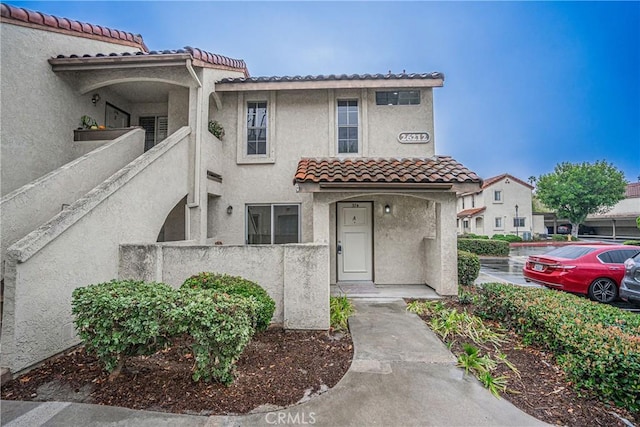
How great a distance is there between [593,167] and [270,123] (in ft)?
145

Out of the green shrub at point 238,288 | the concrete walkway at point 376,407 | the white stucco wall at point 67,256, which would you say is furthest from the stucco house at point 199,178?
the concrete walkway at point 376,407

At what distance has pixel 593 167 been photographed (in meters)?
33.9

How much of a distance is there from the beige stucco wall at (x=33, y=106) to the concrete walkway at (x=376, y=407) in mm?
5842

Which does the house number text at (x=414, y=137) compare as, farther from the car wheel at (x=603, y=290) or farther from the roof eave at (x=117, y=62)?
the roof eave at (x=117, y=62)

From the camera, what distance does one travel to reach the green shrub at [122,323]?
3.37 m

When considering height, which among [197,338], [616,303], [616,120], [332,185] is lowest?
[616,303]

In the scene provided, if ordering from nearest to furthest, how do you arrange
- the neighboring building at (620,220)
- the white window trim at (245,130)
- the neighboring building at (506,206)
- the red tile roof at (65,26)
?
1. the red tile roof at (65,26)
2. the white window trim at (245,130)
3. the neighboring building at (506,206)
4. the neighboring building at (620,220)

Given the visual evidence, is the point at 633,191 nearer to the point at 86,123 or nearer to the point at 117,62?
the point at 117,62

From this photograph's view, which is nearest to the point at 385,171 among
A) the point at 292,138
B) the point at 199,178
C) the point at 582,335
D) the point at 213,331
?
the point at 292,138

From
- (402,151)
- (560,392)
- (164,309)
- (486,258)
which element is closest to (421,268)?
(402,151)

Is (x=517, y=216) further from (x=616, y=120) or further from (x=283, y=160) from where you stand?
(x=616, y=120)

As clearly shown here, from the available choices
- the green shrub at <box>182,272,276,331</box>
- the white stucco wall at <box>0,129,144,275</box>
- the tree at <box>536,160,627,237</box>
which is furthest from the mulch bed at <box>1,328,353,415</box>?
the tree at <box>536,160,627,237</box>

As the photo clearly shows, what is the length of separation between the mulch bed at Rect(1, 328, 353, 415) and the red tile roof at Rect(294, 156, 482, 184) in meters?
4.16

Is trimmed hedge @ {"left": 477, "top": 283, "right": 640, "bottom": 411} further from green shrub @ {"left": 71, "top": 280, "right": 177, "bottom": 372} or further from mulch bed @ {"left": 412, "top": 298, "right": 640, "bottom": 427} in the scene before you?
green shrub @ {"left": 71, "top": 280, "right": 177, "bottom": 372}
